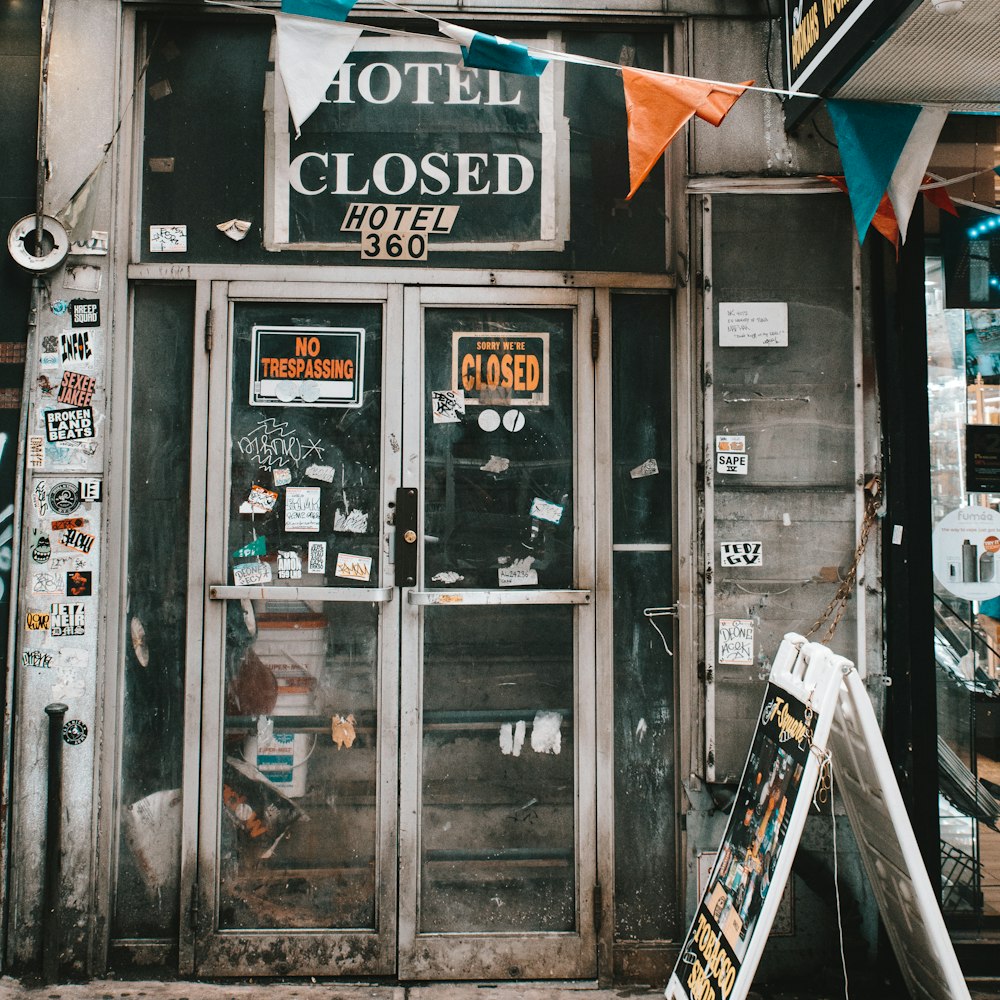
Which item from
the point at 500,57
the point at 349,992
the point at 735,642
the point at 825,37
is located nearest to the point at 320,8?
the point at 500,57

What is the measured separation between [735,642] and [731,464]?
812mm

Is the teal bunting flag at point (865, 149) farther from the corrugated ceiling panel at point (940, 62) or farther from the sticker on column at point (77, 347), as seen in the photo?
the sticker on column at point (77, 347)

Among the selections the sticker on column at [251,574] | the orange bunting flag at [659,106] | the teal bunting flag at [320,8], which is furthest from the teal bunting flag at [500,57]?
the sticker on column at [251,574]

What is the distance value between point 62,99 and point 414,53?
1619 millimetres

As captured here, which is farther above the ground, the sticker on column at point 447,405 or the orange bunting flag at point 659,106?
the orange bunting flag at point 659,106

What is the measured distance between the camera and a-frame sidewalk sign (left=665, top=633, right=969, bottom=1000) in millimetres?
2934

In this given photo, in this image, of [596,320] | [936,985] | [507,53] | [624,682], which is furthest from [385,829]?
[507,53]

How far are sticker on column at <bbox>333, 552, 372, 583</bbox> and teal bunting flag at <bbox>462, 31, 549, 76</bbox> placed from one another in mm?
2152

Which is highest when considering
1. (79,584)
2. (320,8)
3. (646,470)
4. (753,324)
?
(320,8)

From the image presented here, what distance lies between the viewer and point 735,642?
3779mm

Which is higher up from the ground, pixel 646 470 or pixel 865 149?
pixel 865 149

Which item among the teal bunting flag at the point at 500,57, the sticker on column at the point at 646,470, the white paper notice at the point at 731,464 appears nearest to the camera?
the teal bunting flag at the point at 500,57

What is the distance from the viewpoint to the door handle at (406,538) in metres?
3.83

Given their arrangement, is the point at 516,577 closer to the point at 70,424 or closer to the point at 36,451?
the point at 70,424
